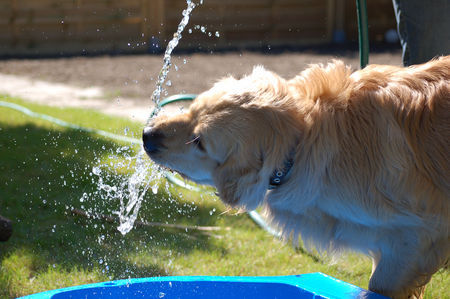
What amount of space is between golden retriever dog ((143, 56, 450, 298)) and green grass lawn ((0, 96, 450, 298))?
0.61 metres

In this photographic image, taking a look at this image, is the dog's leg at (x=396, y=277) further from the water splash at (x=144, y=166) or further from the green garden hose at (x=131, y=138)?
the green garden hose at (x=131, y=138)

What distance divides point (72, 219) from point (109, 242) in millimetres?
522

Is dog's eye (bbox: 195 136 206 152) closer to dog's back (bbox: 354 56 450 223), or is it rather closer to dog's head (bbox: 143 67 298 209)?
dog's head (bbox: 143 67 298 209)

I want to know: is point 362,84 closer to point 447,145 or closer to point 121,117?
point 447,145

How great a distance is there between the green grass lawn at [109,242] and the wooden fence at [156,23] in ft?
38.3

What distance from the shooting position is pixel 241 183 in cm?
257

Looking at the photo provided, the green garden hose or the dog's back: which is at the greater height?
the dog's back

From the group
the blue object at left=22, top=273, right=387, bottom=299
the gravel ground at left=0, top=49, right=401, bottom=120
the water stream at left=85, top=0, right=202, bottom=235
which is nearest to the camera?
the blue object at left=22, top=273, right=387, bottom=299

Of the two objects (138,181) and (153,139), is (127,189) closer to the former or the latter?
(138,181)

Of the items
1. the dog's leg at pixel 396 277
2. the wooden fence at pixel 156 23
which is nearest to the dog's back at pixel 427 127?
the dog's leg at pixel 396 277

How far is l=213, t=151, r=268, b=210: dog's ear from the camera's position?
8.38 feet

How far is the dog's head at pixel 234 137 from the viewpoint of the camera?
8.27 ft

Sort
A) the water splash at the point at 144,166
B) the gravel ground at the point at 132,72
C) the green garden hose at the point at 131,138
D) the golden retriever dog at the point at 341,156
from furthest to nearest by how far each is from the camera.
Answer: the gravel ground at the point at 132,72
the green garden hose at the point at 131,138
the water splash at the point at 144,166
the golden retriever dog at the point at 341,156

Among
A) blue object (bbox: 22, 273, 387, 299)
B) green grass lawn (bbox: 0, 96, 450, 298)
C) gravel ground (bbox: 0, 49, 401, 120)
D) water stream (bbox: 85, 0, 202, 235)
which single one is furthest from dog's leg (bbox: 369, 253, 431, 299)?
gravel ground (bbox: 0, 49, 401, 120)
